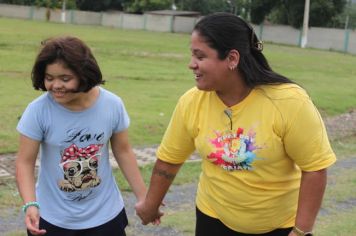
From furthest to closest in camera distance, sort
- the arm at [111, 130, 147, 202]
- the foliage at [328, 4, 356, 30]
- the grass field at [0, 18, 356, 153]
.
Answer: the foliage at [328, 4, 356, 30]
the grass field at [0, 18, 356, 153]
the arm at [111, 130, 147, 202]

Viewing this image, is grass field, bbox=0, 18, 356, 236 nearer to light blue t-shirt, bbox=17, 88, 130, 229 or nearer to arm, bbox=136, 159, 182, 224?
arm, bbox=136, 159, 182, 224

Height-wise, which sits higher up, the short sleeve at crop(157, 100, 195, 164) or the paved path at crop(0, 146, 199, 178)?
the short sleeve at crop(157, 100, 195, 164)

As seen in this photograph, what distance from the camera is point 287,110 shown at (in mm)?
2566

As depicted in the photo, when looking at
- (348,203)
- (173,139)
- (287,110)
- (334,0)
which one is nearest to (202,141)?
(173,139)

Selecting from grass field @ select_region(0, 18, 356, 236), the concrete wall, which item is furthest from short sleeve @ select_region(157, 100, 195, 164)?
the concrete wall

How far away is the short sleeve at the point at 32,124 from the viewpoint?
293 cm

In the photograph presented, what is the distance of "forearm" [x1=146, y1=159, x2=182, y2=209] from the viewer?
3096 mm

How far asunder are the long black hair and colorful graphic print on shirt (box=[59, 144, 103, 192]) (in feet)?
2.92

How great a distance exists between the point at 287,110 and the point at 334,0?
51.6m

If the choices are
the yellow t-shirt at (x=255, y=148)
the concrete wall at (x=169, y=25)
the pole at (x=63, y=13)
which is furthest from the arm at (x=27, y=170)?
the pole at (x=63, y=13)

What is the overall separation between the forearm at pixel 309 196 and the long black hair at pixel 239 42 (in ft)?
1.49

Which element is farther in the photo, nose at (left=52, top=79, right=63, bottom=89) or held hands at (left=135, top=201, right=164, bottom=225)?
held hands at (left=135, top=201, right=164, bottom=225)

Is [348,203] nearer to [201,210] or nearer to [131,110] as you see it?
[201,210]

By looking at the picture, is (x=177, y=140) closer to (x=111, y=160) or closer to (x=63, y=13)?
(x=111, y=160)
